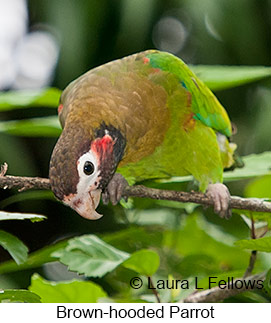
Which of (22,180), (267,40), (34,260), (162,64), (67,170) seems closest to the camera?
(22,180)

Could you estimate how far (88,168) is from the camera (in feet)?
4.34

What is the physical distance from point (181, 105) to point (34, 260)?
69 centimetres

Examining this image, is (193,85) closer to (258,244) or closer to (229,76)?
(229,76)

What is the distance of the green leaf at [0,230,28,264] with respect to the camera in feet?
3.33

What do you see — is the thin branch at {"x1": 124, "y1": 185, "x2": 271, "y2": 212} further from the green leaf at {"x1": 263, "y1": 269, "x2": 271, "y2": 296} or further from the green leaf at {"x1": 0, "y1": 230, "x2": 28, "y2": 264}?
the green leaf at {"x1": 0, "y1": 230, "x2": 28, "y2": 264}

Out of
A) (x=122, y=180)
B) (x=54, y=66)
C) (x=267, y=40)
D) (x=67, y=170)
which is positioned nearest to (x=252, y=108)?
(x=267, y=40)

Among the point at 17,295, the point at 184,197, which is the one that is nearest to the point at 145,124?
the point at 184,197

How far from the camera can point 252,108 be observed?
2.82 metres

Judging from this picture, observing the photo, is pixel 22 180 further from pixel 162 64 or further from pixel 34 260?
pixel 162 64

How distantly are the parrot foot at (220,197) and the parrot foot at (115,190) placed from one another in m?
0.27

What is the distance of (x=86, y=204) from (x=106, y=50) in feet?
5.83

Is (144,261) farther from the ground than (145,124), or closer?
closer

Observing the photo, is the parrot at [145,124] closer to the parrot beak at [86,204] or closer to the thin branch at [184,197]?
the parrot beak at [86,204]

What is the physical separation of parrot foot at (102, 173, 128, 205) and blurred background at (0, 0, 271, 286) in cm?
55
